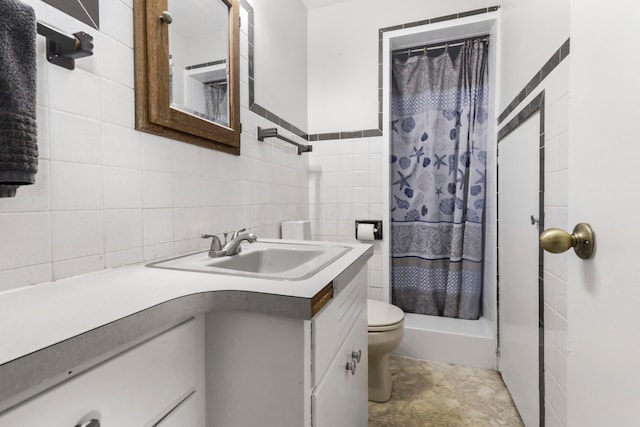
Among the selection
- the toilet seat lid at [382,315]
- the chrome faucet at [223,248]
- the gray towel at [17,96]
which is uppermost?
the gray towel at [17,96]

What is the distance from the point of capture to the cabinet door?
68cm

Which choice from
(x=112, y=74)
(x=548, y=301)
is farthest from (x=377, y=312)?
(x=112, y=74)

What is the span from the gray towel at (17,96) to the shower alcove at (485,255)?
1.77m

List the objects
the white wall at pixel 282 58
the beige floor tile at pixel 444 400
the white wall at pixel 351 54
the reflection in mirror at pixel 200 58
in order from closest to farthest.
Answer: the reflection in mirror at pixel 200 58, the beige floor tile at pixel 444 400, the white wall at pixel 282 58, the white wall at pixel 351 54

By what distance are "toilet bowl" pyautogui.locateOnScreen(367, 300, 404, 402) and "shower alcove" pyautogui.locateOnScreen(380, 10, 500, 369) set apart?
452 millimetres

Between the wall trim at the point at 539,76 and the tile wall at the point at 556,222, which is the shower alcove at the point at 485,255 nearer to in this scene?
the wall trim at the point at 539,76

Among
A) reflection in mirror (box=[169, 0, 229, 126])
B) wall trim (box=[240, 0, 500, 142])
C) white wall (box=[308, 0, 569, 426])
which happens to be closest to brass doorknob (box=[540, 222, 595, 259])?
reflection in mirror (box=[169, 0, 229, 126])

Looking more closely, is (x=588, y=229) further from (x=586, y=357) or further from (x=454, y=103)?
(x=454, y=103)

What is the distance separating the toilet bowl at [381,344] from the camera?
146 cm

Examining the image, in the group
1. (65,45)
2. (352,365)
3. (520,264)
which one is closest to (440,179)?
(520,264)

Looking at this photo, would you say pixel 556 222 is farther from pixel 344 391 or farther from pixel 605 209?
pixel 344 391

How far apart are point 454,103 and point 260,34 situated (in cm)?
133

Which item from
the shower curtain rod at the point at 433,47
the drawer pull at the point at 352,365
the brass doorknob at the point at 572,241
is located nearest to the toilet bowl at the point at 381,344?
the drawer pull at the point at 352,365

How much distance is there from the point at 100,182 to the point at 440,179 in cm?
195
